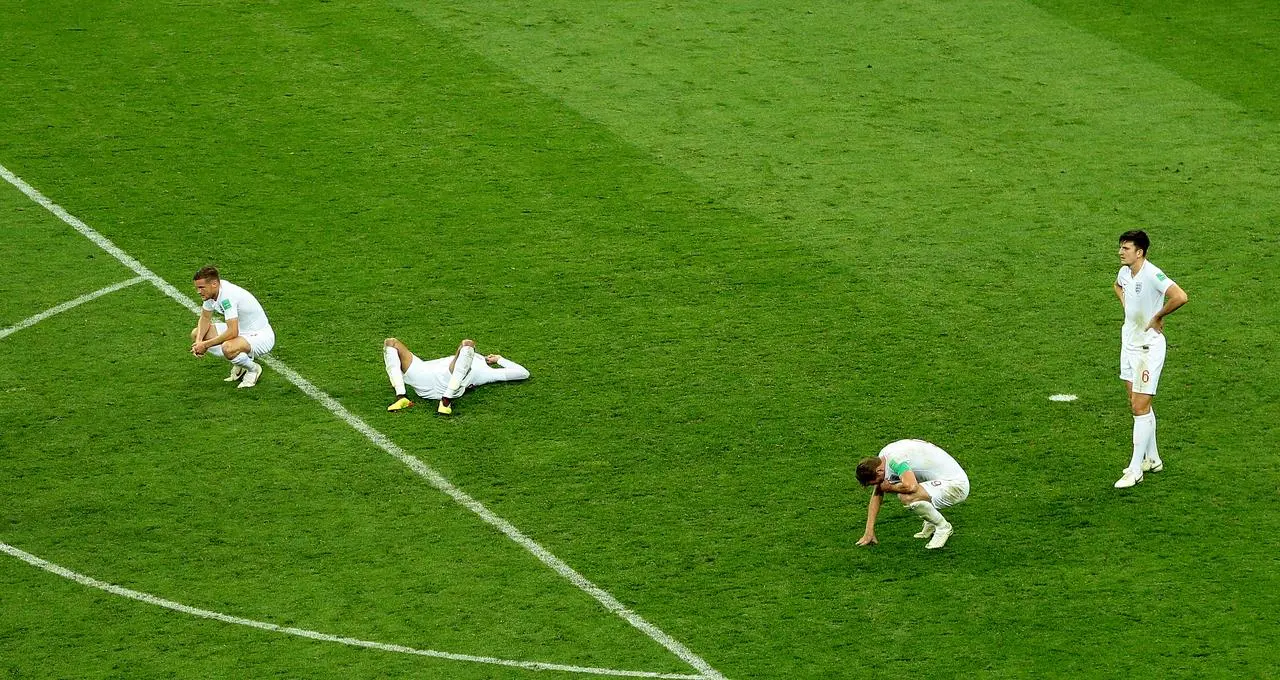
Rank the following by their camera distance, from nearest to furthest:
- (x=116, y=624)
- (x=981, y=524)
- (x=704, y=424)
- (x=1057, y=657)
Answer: (x=1057, y=657) → (x=116, y=624) → (x=981, y=524) → (x=704, y=424)

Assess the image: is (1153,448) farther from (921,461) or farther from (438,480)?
(438,480)

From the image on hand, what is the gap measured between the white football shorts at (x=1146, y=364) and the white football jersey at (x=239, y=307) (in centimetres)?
781

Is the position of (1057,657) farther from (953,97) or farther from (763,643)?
(953,97)

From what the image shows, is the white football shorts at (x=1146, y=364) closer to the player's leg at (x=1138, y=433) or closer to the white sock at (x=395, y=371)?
the player's leg at (x=1138, y=433)

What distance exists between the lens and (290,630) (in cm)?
1145

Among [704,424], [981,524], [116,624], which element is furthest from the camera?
[704,424]

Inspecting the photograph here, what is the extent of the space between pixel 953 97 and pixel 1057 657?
1119 centimetres

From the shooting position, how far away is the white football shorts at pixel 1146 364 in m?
12.3

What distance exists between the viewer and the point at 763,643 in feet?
36.4

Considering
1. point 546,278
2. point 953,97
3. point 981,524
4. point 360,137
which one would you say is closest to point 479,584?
point 981,524

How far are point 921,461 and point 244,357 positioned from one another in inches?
256

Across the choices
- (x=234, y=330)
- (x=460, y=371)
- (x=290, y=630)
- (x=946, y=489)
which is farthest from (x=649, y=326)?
(x=290, y=630)

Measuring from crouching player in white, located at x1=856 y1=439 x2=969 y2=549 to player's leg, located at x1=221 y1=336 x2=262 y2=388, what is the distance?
6.08 metres

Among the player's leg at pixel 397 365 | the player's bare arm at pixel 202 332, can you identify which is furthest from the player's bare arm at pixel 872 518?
the player's bare arm at pixel 202 332
